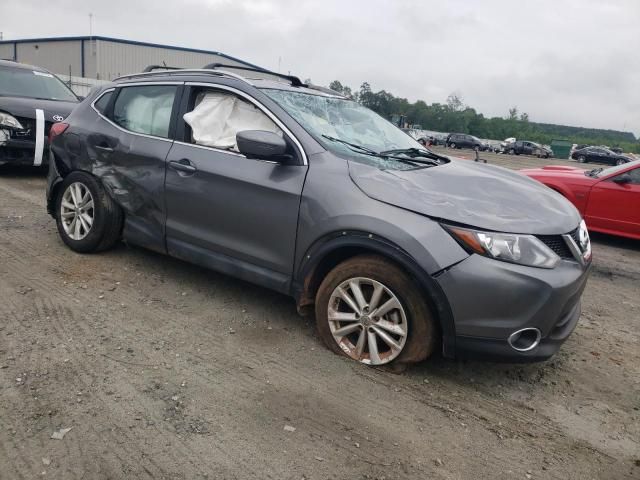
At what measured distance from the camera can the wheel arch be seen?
9.16 feet

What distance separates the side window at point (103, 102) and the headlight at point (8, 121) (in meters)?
3.61

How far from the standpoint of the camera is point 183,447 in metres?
2.34

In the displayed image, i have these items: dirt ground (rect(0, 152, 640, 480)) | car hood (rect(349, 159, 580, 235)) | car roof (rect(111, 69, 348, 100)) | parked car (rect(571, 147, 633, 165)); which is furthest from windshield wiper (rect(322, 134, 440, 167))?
parked car (rect(571, 147, 633, 165))

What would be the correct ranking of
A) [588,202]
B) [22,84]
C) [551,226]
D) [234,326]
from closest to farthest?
[551,226] → [234,326] → [588,202] → [22,84]

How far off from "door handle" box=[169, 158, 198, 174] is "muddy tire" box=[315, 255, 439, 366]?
134 centimetres

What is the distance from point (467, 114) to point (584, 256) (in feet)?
361

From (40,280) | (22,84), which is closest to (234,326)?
(40,280)

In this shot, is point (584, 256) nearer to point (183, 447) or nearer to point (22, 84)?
point (183, 447)

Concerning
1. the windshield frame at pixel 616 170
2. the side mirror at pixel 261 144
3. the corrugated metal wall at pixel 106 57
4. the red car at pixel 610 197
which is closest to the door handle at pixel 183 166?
the side mirror at pixel 261 144

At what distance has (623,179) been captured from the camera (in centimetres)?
689

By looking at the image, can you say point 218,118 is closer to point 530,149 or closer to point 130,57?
point 130,57

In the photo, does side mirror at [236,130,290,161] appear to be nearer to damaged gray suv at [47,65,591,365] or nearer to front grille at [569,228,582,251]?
damaged gray suv at [47,65,591,365]

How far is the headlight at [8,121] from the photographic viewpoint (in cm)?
724

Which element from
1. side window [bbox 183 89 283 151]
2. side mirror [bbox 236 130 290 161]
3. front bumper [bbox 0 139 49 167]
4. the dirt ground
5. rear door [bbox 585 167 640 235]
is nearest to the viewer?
the dirt ground
